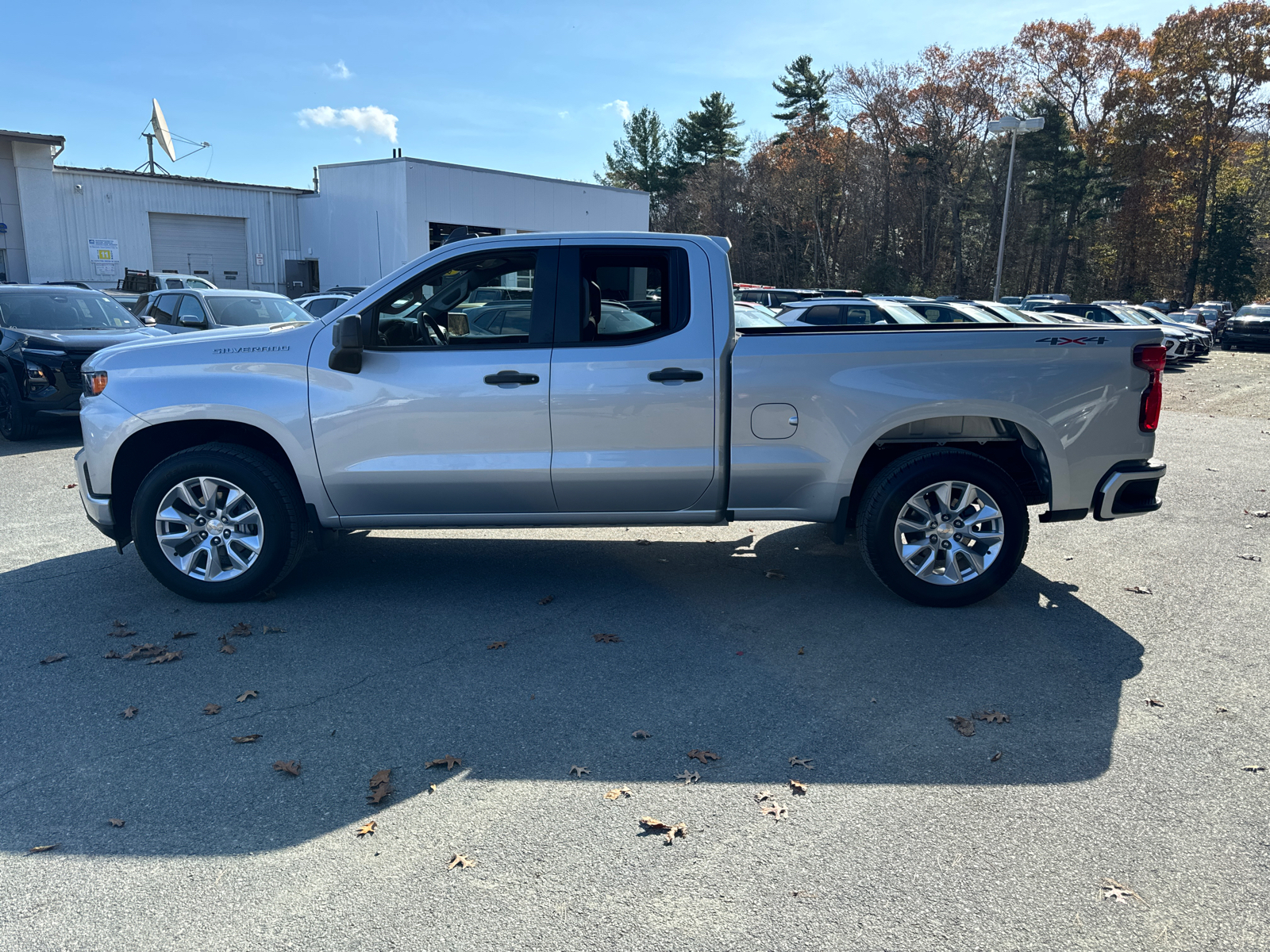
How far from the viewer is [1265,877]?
3.01 m

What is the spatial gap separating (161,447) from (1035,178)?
5988 centimetres

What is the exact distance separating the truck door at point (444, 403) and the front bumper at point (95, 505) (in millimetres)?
1363

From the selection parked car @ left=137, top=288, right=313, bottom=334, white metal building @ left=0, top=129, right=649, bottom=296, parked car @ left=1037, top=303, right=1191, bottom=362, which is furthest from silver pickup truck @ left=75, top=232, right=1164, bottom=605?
white metal building @ left=0, top=129, right=649, bottom=296

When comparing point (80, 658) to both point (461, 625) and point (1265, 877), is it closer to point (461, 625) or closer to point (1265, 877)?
point (461, 625)

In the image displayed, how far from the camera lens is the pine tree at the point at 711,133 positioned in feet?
226

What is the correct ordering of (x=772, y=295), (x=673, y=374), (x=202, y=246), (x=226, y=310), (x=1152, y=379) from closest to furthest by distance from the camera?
(x=673, y=374)
(x=1152, y=379)
(x=226, y=310)
(x=772, y=295)
(x=202, y=246)

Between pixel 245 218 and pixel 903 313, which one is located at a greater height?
pixel 245 218

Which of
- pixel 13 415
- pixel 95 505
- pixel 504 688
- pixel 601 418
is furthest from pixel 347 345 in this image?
pixel 13 415

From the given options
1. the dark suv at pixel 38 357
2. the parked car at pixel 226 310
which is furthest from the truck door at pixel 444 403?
the parked car at pixel 226 310

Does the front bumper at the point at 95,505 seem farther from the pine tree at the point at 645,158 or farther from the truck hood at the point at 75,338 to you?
the pine tree at the point at 645,158

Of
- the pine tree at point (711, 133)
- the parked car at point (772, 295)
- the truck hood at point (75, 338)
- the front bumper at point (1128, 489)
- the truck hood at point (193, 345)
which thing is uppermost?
the pine tree at point (711, 133)

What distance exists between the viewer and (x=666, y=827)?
329 centimetres

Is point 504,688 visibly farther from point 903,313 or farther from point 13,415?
point 903,313

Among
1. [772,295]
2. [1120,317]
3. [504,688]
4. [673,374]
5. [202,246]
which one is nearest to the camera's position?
[504,688]
